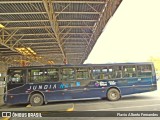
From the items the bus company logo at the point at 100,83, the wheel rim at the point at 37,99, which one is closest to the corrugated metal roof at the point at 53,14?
the bus company logo at the point at 100,83

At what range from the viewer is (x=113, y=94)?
17031mm

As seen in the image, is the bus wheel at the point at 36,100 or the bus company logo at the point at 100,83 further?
the bus company logo at the point at 100,83

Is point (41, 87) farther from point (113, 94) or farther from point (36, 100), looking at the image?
point (113, 94)

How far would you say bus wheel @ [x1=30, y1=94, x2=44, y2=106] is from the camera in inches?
634

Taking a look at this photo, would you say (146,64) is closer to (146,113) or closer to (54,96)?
(54,96)

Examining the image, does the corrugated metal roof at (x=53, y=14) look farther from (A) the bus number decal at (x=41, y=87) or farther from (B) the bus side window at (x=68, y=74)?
(A) the bus number decal at (x=41, y=87)

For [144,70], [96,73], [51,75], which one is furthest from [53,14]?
[144,70]

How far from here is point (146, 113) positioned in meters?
5.48

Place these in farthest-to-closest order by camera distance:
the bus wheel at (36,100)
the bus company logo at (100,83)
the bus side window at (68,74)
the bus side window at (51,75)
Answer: the bus company logo at (100,83), the bus side window at (68,74), the bus side window at (51,75), the bus wheel at (36,100)

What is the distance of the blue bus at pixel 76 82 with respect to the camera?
16234 millimetres

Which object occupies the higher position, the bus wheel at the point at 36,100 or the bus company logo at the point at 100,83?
the bus company logo at the point at 100,83

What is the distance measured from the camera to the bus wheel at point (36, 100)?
16.1m

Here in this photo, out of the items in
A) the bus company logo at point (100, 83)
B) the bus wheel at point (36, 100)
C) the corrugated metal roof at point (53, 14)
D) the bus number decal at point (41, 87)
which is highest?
the corrugated metal roof at point (53, 14)

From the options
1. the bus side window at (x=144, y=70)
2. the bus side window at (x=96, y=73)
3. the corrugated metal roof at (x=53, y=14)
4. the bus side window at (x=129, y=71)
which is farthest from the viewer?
the bus side window at (x=144, y=70)
